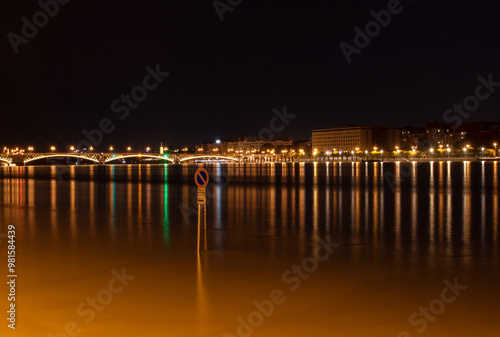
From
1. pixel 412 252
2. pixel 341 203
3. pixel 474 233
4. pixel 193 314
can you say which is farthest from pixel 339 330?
pixel 341 203

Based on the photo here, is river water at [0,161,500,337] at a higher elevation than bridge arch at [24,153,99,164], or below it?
below

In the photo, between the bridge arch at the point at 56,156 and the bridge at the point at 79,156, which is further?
the bridge at the point at 79,156

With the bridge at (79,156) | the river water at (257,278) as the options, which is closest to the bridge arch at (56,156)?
the bridge at (79,156)

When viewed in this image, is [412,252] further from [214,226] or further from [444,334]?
[214,226]

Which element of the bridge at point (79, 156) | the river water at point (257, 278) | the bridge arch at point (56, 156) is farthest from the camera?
the bridge at point (79, 156)

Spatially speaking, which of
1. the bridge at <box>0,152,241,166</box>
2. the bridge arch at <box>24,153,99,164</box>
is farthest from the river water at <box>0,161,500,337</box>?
the bridge at <box>0,152,241,166</box>

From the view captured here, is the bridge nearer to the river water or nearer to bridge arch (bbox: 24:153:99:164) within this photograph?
Result: bridge arch (bbox: 24:153:99:164)

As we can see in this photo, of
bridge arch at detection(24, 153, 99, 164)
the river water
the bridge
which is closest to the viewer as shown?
the river water

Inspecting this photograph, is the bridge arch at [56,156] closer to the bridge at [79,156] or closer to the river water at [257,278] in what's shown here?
the bridge at [79,156]

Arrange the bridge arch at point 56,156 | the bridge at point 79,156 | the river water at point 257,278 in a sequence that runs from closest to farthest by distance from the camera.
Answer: the river water at point 257,278
the bridge arch at point 56,156
the bridge at point 79,156

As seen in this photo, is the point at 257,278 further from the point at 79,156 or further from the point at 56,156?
the point at 79,156

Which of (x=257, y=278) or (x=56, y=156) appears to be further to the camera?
(x=56, y=156)

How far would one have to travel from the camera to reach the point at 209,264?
27.8ft

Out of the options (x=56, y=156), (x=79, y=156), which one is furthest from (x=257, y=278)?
(x=79, y=156)
